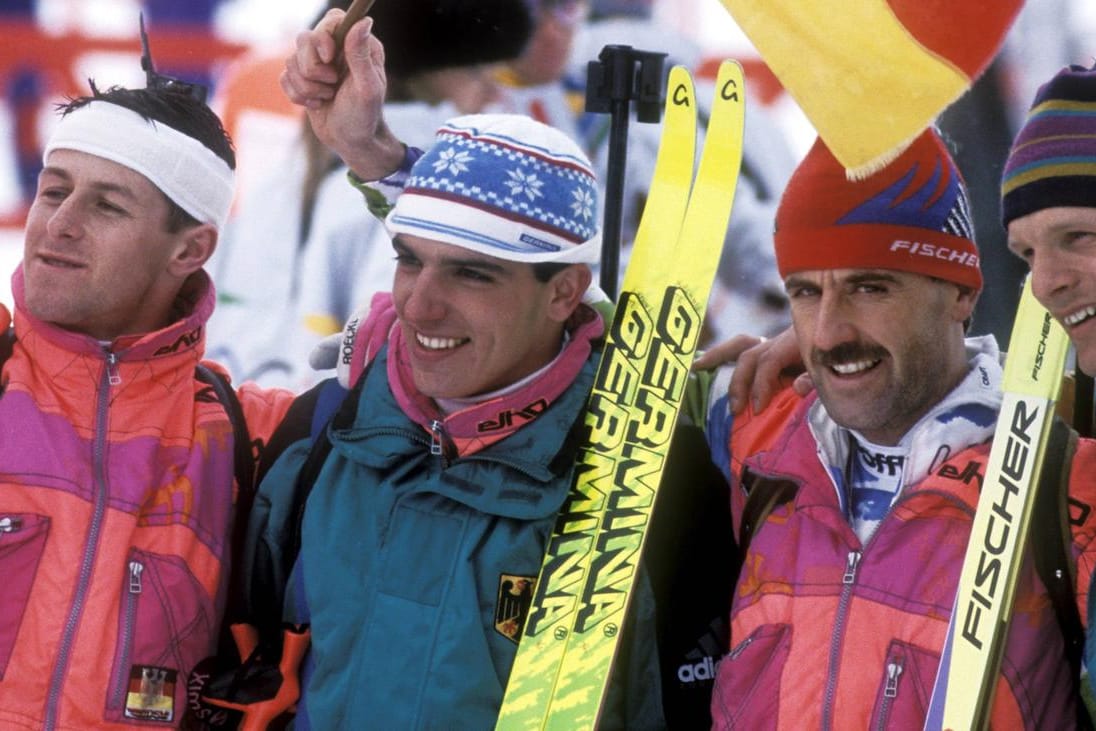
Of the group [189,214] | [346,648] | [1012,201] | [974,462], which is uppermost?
[1012,201]

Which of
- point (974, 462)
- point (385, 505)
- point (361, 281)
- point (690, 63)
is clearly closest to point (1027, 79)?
point (690, 63)

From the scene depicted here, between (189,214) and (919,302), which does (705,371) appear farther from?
(189,214)

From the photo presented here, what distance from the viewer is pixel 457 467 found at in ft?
7.79

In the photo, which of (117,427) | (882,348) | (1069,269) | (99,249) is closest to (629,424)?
(882,348)

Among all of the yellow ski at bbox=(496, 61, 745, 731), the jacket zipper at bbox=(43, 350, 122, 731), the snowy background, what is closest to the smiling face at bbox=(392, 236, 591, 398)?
the yellow ski at bbox=(496, 61, 745, 731)

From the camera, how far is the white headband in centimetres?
266

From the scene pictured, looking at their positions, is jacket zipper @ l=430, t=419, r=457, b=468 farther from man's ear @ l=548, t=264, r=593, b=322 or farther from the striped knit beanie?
the striped knit beanie

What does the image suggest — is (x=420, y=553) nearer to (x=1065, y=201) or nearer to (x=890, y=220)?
(x=890, y=220)

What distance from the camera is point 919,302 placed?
91.4 inches

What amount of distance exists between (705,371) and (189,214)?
40.9 inches

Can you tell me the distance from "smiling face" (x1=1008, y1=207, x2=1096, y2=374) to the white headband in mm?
1525

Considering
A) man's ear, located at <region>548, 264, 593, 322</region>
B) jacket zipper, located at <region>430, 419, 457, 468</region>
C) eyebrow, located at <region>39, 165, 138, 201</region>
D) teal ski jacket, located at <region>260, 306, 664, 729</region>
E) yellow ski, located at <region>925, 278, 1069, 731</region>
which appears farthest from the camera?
eyebrow, located at <region>39, 165, 138, 201</region>

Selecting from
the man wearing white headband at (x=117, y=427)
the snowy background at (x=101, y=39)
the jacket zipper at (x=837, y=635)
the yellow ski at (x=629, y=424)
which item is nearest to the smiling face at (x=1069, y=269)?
the jacket zipper at (x=837, y=635)

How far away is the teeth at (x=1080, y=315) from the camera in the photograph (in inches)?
82.3
